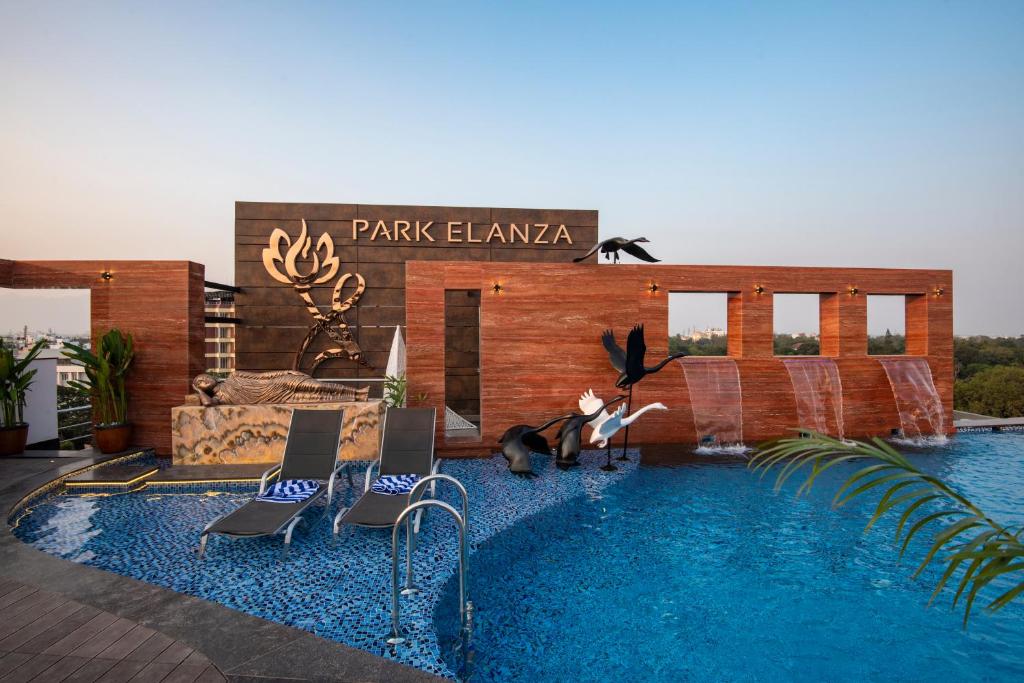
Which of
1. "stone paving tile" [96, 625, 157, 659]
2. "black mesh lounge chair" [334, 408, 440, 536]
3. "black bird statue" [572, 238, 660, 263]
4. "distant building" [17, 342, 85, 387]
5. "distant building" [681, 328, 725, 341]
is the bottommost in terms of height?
"stone paving tile" [96, 625, 157, 659]

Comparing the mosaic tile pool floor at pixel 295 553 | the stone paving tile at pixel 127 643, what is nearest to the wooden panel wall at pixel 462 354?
the mosaic tile pool floor at pixel 295 553

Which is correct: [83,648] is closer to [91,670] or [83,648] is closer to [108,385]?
[91,670]

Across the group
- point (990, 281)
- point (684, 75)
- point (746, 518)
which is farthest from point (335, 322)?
point (990, 281)

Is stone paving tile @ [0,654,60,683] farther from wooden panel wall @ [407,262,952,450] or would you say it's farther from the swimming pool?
wooden panel wall @ [407,262,952,450]

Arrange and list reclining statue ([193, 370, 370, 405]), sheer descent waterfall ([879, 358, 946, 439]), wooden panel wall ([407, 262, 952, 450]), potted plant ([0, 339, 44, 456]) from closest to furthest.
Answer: potted plant ([0, 339, 44, 456]) → reclining statue ([193, 370, 370, 405]) → wooden panel wall ([407, 262, 952, 450]) → sheer descent waterfall ([879, 358, 946, 439])

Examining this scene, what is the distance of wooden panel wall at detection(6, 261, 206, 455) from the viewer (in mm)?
8156

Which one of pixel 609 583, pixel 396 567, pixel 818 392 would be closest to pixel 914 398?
pixel 818 392

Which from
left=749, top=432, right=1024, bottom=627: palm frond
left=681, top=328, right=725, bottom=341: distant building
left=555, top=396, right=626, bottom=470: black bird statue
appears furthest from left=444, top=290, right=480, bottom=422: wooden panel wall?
left=681, top=328, right=725, bottom=341: distant building

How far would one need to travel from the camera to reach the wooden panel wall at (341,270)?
11906 millimetres

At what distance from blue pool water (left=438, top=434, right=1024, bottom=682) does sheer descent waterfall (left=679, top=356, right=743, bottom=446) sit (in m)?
2.90

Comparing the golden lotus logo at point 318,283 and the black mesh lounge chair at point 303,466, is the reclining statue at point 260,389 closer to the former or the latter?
the black mesh lounge chair at point 303,466

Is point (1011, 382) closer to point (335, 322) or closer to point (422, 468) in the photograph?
point (422, 468)

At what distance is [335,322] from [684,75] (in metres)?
11.4

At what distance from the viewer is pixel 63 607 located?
10.4ft
